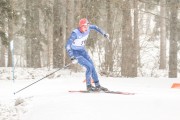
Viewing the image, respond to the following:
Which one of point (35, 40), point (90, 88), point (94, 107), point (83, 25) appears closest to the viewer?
point (94, 107)

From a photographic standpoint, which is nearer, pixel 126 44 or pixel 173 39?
pixel 126 44

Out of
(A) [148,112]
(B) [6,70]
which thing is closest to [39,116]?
(A) [148,112]

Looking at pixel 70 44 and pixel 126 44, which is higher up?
pixel 126 44

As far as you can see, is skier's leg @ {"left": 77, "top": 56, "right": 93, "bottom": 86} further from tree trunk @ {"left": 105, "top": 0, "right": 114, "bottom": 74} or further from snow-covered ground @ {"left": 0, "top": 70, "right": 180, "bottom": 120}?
tree trunk @ {"left": 105, "top": 0, "right": 114, "bottom": 74}

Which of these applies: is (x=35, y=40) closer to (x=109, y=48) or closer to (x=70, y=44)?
(x=109, y=48)

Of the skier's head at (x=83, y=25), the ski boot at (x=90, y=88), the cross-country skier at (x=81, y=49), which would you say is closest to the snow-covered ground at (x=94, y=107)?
the ski boot at (x=90, y=88)

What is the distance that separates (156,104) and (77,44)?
3178mm

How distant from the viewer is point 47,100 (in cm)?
1020

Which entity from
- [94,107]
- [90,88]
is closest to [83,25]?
[90,88]

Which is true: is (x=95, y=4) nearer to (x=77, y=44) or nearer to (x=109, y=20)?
(x=109, y=20)

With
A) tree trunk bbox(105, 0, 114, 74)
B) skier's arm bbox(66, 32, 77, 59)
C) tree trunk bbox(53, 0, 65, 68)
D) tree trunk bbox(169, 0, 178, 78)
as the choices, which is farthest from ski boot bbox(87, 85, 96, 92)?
tree trunk bbox(53, 0, 65, 68)

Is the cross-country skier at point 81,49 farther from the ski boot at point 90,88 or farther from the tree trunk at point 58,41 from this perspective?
the tree trunk at point 58,41

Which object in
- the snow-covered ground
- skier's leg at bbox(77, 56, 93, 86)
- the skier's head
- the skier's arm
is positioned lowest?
the snow-covered ground

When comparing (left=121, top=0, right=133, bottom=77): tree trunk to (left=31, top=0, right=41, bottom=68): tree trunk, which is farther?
(left=31, top=0, right=41, bottom=68): tree trunk
